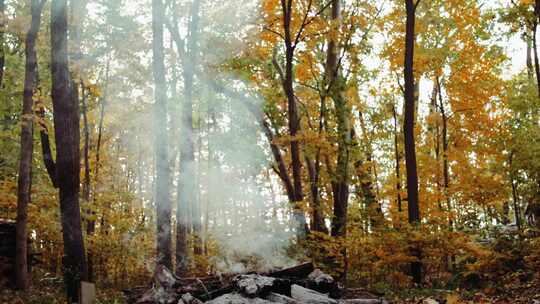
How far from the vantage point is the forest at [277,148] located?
30.1 ft

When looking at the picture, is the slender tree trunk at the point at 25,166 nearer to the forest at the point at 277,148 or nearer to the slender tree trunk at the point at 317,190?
the forest at the point at 277,148

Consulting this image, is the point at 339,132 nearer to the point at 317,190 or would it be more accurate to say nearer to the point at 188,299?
the point at 317,190

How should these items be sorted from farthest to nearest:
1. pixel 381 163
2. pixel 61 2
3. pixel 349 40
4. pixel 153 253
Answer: pixel 381 163 < pixel 153 253 < pixel 349 40 < pixel 61 2

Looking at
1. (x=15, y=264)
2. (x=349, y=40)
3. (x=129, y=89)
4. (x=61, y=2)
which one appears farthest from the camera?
(x=129, y=89)

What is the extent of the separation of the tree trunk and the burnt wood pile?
1.11 m

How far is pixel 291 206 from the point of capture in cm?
1244

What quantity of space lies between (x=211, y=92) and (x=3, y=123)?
23.1ft

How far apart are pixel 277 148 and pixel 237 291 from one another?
30.8 ft

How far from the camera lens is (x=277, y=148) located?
16.1 metres

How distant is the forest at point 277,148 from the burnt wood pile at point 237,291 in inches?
1.3

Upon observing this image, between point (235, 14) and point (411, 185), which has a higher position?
point (235, 14)

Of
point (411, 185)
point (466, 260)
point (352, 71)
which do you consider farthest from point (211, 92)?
point (466, 260)

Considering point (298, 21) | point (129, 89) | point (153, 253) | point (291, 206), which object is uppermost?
point (298, 21)

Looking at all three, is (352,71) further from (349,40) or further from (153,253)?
(153,253)
